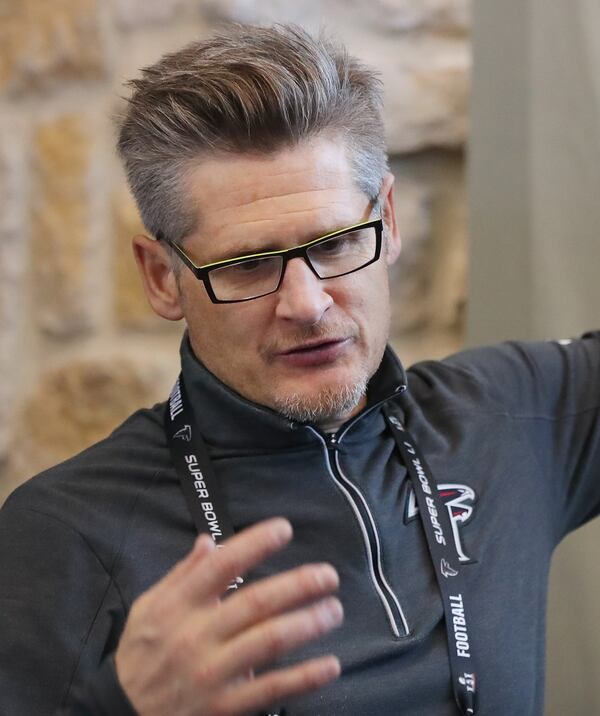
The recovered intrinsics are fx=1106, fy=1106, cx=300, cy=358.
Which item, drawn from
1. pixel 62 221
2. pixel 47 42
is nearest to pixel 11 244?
pixel 62 221

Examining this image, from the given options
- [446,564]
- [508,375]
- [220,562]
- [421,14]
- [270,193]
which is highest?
[421,14]

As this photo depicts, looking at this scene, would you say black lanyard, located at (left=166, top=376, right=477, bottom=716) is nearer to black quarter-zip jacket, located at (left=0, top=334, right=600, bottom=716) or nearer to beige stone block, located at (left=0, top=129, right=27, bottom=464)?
black quarter-zip jacket, located at (left=0, top=334, right=600, bottom=716)

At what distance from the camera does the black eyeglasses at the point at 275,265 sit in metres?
1.25

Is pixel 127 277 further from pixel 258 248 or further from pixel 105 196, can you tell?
pixel 258 248

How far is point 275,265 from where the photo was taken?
1.27 meters

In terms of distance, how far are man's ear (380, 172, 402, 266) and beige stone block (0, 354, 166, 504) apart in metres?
0.62

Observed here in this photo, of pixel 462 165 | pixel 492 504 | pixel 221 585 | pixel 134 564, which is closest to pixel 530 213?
pixel 462 165

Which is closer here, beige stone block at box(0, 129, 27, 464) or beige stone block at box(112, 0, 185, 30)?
beige stone block at box(112, 0, 185, 30)

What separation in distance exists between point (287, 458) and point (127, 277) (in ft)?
2.39

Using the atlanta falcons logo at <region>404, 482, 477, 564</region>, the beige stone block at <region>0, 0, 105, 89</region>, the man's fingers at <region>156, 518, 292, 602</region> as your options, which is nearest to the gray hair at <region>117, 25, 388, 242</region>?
the atlanta falcons logo at <region>404, 482, 477, 564</region>

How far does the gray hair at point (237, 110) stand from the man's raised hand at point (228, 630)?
0.52 m

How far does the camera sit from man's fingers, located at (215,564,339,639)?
0.87 m

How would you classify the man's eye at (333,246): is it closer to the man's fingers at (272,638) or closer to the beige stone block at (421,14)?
the man's fingers at (272,638)

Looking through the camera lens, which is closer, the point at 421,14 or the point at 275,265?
the point at 275,265
